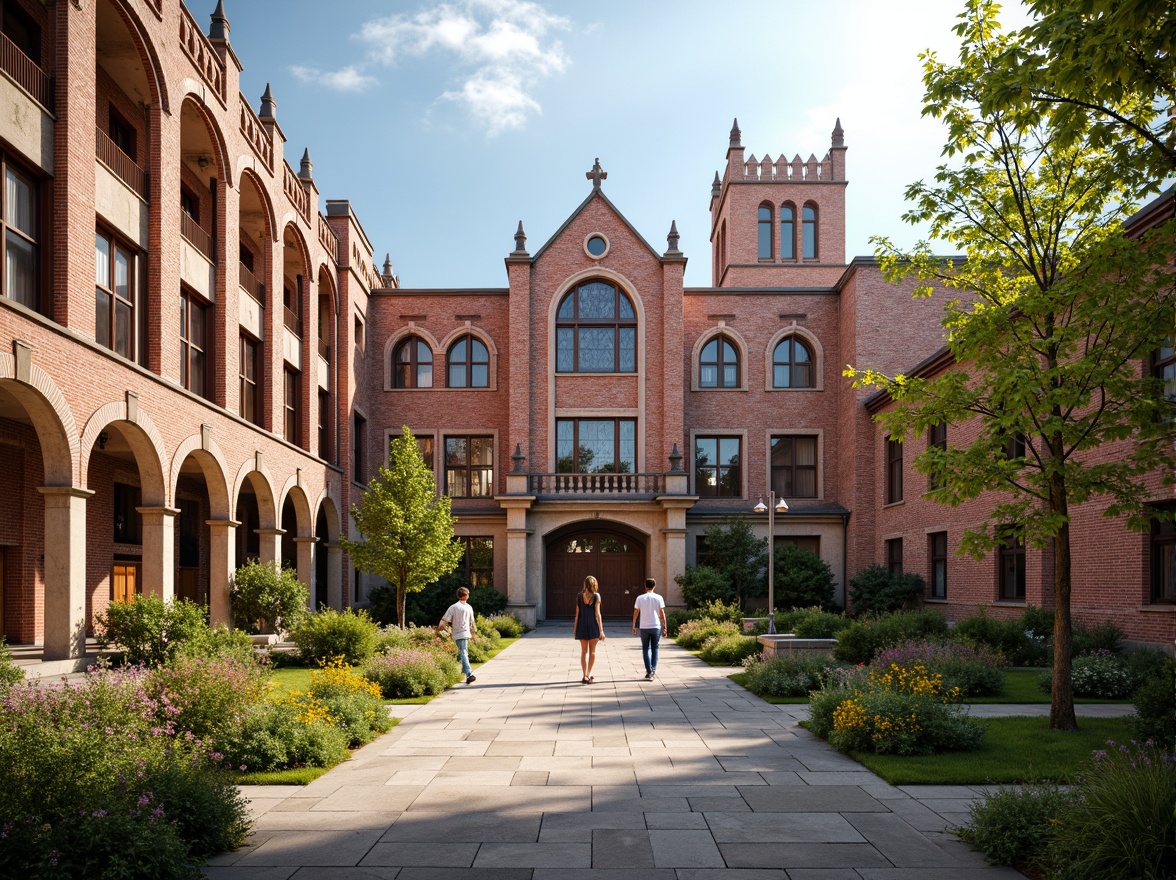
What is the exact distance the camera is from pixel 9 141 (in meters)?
13.7

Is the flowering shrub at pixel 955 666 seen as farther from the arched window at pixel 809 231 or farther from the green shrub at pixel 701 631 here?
the arched window at pixel 809 231

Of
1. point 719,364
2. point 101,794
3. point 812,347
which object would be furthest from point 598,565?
point 101,794

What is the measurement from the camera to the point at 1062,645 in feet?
34.9

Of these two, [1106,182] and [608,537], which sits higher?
[1106,182]

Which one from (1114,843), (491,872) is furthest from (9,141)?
(1114,843)

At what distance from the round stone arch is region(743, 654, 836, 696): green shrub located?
21.4m

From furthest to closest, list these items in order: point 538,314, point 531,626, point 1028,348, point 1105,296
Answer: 1. point 538,314
2. point 531,626
3. point 1028,348
4. point 1105,296

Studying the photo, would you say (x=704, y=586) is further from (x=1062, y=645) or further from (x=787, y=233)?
(x=787, y=233)

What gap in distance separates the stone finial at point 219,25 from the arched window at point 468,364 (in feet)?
51.5

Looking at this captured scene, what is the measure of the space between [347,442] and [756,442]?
50.9 ft

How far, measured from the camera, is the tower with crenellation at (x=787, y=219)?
44.9 m

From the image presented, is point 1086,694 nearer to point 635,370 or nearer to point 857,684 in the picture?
point 857,684

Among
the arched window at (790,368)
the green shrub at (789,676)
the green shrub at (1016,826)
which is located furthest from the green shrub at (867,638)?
the arched window at (790,368)

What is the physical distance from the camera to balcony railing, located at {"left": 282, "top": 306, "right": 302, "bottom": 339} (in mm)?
27891
